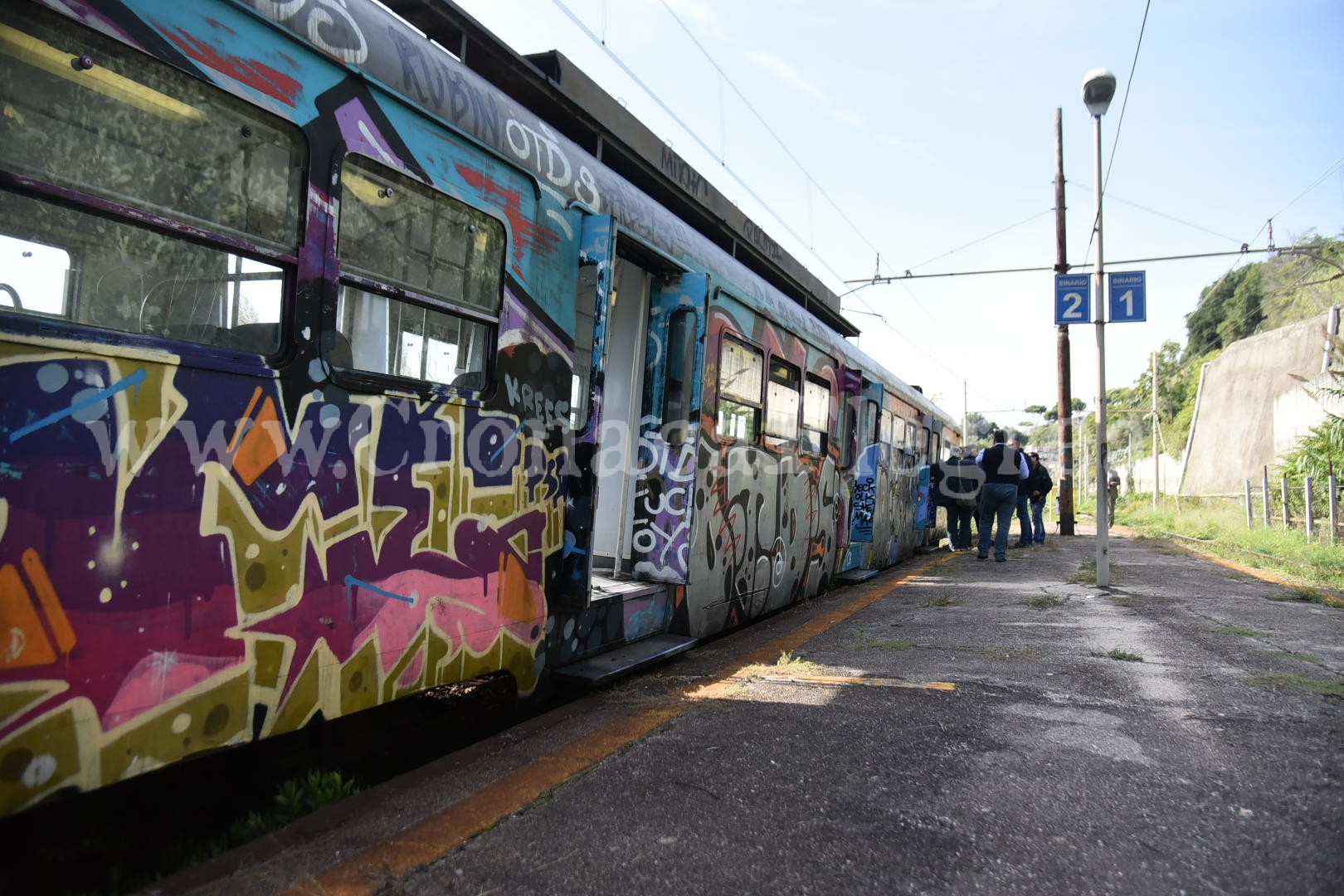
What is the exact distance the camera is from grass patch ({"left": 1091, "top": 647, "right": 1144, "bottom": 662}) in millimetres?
4684

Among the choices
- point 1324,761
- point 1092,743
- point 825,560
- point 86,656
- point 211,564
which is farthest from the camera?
point 825,560

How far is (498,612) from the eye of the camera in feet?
10.9

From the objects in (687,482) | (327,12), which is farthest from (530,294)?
(687,482)

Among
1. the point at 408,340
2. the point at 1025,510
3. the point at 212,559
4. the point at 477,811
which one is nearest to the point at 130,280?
the point at 212,559

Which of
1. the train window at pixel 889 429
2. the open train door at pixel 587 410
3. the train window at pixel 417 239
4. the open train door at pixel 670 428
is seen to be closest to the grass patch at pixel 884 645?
the open train door at pixel 670 428

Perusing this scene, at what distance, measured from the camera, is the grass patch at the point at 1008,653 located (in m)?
4.70

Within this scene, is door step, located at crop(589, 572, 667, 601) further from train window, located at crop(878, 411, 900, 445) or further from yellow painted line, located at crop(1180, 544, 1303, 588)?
yellow painted line, located at crop(1180, 544, 1303, 588)

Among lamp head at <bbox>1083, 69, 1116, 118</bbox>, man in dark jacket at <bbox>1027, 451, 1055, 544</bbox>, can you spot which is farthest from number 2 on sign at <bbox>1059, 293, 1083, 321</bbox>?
man in dark jacket at <bbox>1027, 451, 1055, 544</bbox>

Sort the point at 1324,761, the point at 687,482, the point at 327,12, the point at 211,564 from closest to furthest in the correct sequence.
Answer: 1. the point at 211,564
2. the point at 327,12
3. the point at 1324,761
4. the point at 687,482

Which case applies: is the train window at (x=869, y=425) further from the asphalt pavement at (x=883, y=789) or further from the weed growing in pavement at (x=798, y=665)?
the weed growing in pavement at (x=798, y=665)

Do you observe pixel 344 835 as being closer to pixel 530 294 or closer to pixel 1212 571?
pixel 530 294

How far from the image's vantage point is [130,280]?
209 cm

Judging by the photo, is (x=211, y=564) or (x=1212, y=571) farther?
(x=1212, y=571)

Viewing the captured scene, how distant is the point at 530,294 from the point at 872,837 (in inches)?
99.5
